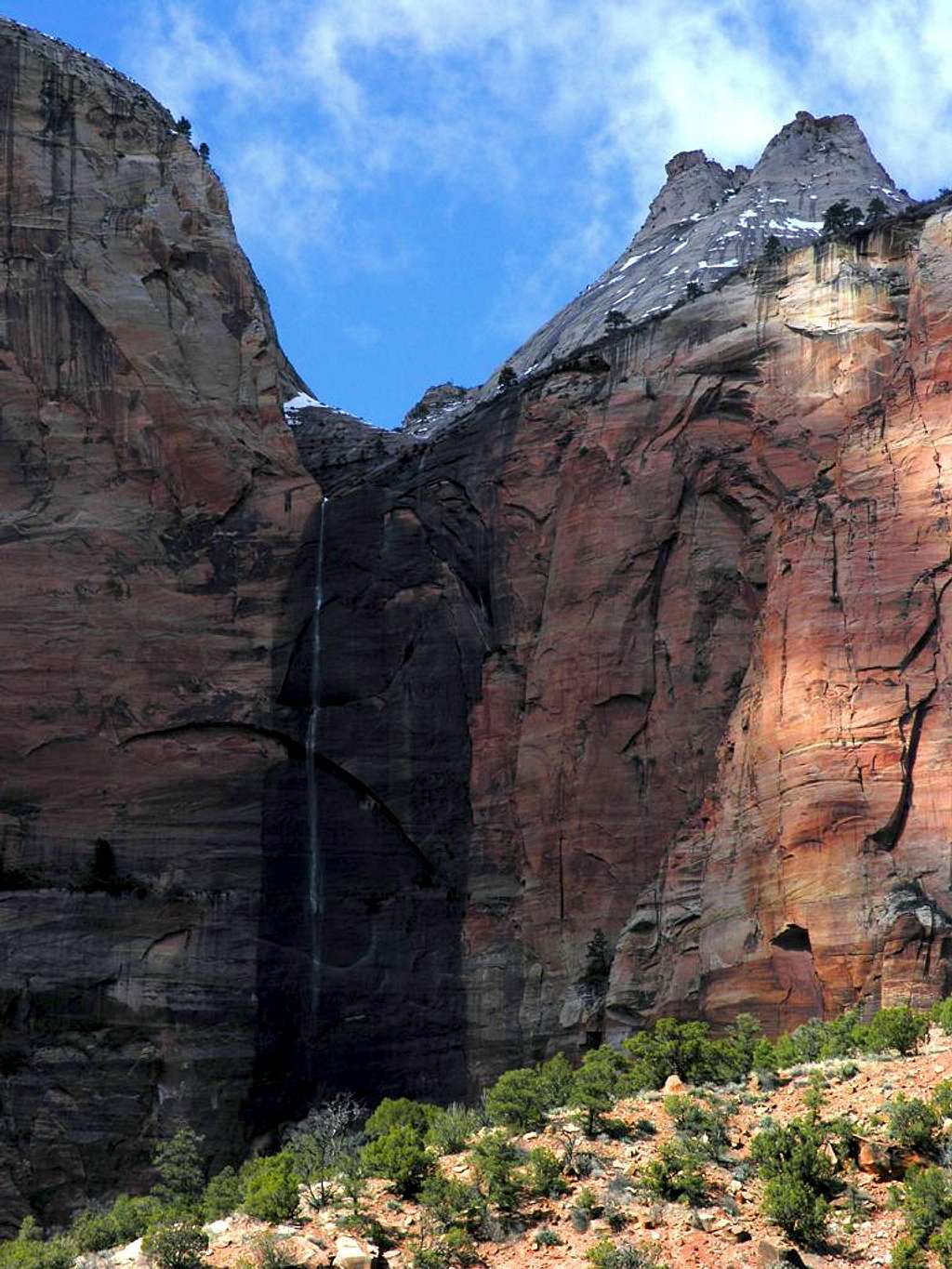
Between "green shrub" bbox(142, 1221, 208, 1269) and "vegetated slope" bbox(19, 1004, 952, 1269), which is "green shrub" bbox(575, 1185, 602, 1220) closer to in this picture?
"vegetated slope" bbox(19, 1004, 952, 1269)

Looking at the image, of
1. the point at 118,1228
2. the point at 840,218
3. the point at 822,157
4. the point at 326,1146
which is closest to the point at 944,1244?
the point at 118,1228

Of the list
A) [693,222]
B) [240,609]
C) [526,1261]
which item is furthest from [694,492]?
[693,222]

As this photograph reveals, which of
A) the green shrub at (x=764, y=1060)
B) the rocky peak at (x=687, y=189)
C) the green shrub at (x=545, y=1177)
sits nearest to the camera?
the green shrub at (x=545, y=1177)

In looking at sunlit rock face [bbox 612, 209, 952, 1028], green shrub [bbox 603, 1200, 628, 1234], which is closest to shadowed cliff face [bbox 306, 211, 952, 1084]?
sunlit rock face [bbox 612, 209, 952, 1028]

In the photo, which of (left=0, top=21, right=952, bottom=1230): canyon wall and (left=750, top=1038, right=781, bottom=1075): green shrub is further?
(left=0, top=21, right=952, bottom=1230): canyon wall

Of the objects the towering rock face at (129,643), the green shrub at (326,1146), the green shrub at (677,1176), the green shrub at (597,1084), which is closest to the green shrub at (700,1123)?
the green shrub at (677,1176)

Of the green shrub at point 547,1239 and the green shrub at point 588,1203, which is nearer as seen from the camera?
the green shrub at point 547,1239

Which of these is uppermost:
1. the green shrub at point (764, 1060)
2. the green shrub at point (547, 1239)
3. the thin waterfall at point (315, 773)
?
the thin waterfall at point (315, 773)

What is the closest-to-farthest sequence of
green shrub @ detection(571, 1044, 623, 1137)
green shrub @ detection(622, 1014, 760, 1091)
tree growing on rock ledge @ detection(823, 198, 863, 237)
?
green shrub @ detection(571, 1044, 623, 1137)
green shrub @ detection(622, 1014, 760, 1091)
tree growing on rock ledge @ detection(823, 198, 863, 237)

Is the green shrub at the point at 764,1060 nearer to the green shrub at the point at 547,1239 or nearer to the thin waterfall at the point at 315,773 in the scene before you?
the green shrub at the point at 547,1239
